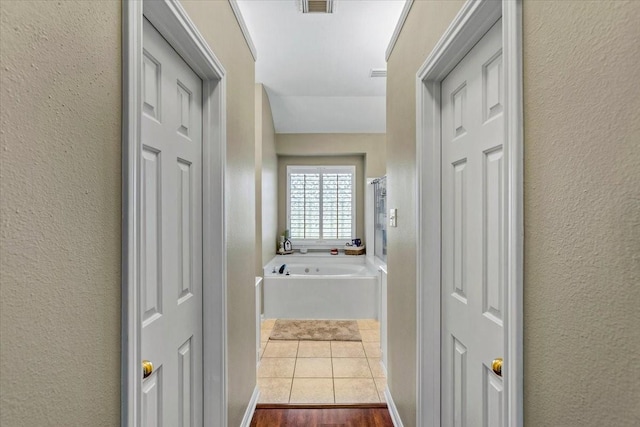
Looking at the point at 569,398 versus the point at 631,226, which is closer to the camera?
the point at 631,226

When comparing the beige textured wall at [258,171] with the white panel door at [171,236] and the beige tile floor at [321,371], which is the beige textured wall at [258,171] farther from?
the white panel door at [171,236]

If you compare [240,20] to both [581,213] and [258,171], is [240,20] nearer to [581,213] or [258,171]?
[581,213]

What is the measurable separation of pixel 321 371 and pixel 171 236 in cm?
198

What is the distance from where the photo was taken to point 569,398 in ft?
2.19

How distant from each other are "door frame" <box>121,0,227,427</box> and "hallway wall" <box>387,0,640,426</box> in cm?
91

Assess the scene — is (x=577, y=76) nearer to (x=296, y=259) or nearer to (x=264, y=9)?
(x=264, y=9)

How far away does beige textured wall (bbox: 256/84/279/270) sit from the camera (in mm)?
4047

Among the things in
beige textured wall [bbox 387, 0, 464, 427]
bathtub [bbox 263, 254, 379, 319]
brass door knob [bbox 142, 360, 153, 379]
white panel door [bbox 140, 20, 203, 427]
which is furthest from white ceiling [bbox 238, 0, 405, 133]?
brass door knob [bbox 142, 360, 153, 379]

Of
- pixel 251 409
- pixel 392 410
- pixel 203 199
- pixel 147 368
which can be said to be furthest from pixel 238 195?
pixel 392 410

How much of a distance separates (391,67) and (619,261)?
1.91 m

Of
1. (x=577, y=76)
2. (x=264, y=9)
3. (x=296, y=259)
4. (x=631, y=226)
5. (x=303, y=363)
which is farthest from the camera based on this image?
(x=296, y=259)

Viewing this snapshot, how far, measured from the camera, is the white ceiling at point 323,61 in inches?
99.1

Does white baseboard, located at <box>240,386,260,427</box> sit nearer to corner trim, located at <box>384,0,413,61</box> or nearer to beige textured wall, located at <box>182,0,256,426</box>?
beige textured wall, located at <box>182,0,256,426</box>

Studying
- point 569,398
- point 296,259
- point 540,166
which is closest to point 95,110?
point 540,166
